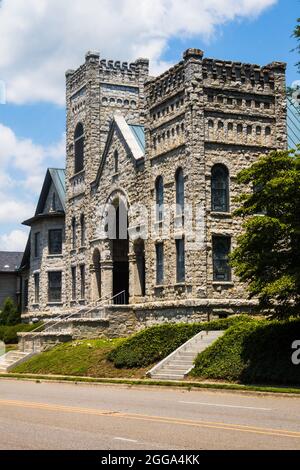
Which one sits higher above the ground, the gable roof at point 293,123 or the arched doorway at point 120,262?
the gable roof at point 293,123

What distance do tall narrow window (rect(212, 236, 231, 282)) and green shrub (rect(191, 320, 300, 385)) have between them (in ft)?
22.8

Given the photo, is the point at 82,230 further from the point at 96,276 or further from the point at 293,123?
the point at 293,123

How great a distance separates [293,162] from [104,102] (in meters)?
25.1

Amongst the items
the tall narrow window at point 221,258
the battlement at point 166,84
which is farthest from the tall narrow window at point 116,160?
the tall narrow window at point 221,258

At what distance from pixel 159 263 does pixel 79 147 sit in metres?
14.2

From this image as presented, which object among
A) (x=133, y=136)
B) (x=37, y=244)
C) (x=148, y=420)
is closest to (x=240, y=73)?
(x=133, y=136)

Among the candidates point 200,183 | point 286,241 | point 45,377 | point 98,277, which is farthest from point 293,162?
point 98,277

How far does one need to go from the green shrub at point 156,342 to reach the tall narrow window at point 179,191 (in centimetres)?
651

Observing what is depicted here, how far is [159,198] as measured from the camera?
35656 millimetres

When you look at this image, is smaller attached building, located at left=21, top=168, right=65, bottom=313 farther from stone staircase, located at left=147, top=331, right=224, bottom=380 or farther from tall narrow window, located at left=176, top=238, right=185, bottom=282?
stone staircase, located at left=147, top=331, right=224, bottom=380

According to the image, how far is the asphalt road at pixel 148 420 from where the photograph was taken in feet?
34.3

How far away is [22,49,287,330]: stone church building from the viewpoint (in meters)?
32.2

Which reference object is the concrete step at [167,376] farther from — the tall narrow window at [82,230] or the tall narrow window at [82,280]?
the tall narrow window at [82,230]

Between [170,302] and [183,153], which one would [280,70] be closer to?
[183,153]
